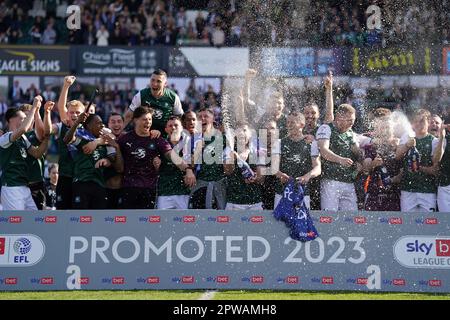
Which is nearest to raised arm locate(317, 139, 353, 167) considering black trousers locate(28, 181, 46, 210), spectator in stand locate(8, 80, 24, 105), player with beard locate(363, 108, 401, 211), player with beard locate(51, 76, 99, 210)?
player with beard locate(363, 108, 401, 211)

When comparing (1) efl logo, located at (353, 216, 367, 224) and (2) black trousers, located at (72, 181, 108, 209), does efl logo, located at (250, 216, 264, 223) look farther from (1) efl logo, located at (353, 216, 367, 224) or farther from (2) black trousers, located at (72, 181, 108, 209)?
(2) black trousers, located at (72, 181, 108, 209)

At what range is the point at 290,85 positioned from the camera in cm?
952

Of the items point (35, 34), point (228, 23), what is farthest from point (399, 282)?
point (35, 34)

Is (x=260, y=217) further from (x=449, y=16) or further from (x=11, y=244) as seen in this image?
(x=449, y=16)

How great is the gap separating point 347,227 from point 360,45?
565cm

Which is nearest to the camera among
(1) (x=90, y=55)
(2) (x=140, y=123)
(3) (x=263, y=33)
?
(2) (x=140, y=123)

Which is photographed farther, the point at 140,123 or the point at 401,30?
the point at 401,30

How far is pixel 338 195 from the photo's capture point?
790 cm

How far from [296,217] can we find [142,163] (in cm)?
183

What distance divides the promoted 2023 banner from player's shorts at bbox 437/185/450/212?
3.03ft

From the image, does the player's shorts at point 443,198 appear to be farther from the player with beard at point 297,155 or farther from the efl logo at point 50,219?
the efl logo at point 50,219

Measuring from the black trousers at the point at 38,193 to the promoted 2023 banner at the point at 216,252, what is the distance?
3.58ft

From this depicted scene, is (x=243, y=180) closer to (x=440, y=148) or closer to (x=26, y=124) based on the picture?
(x=440, y=148)

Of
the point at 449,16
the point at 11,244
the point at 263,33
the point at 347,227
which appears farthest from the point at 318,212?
the point at 449,16
